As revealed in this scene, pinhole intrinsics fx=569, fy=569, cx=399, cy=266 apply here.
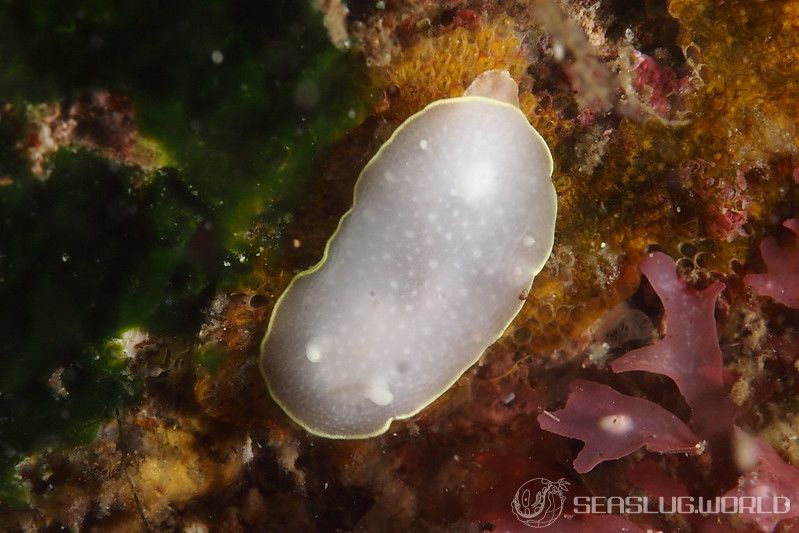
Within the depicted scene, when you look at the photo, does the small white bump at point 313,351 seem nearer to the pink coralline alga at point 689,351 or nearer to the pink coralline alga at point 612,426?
the pink coralline alga at point 612,426

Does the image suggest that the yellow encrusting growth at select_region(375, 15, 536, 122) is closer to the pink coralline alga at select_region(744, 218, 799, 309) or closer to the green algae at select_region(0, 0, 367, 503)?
the green algae at select_region(0, 0, 367, 503)

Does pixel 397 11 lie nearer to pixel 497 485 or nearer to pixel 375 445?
pixel 375 445

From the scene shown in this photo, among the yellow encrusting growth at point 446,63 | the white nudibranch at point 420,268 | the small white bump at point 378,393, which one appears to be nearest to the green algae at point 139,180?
the yellow encrusting growth at point 446,63

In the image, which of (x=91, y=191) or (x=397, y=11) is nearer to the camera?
(x=91, y=191)

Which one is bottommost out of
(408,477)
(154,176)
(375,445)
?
(408,477)

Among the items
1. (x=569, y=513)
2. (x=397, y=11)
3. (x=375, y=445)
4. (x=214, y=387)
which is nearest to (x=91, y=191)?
(x=214, y=387)

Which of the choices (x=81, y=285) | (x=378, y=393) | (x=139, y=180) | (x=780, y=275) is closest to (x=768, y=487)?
(x=780, y=275)

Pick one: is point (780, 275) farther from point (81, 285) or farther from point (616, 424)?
point (81, 285)
